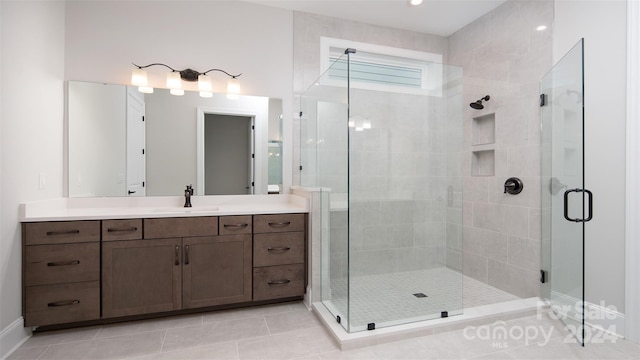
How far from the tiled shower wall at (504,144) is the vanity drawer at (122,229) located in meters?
2.32

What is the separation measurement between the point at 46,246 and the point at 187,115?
56.3 inches

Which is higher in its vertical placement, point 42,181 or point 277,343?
point 42,181

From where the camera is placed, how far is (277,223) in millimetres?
2639

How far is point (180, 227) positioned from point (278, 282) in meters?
0.88

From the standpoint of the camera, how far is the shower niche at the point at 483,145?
3223mm

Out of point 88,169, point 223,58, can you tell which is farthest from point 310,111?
point 88,169

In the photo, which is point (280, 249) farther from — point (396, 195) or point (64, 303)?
point (64, 303)

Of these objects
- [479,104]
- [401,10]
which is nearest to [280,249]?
[479,104]

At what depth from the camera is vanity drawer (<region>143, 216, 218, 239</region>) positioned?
233cm

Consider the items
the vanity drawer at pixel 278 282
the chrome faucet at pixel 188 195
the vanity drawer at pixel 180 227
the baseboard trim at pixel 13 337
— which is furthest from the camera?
the chrome faucet at pixel 188 195

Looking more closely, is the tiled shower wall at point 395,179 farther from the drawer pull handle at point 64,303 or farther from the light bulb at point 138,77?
the drawer pull handle at point 64,303

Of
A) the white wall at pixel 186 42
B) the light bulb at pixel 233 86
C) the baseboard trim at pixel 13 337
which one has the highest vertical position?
the white wall at pixel 186 42

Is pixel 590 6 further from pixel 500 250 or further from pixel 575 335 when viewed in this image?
pixel 575 335

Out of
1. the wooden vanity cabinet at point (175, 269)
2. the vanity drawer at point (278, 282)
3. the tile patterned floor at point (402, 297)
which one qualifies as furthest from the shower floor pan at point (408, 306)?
the wooden vanity cabinet at point (175, 269)
